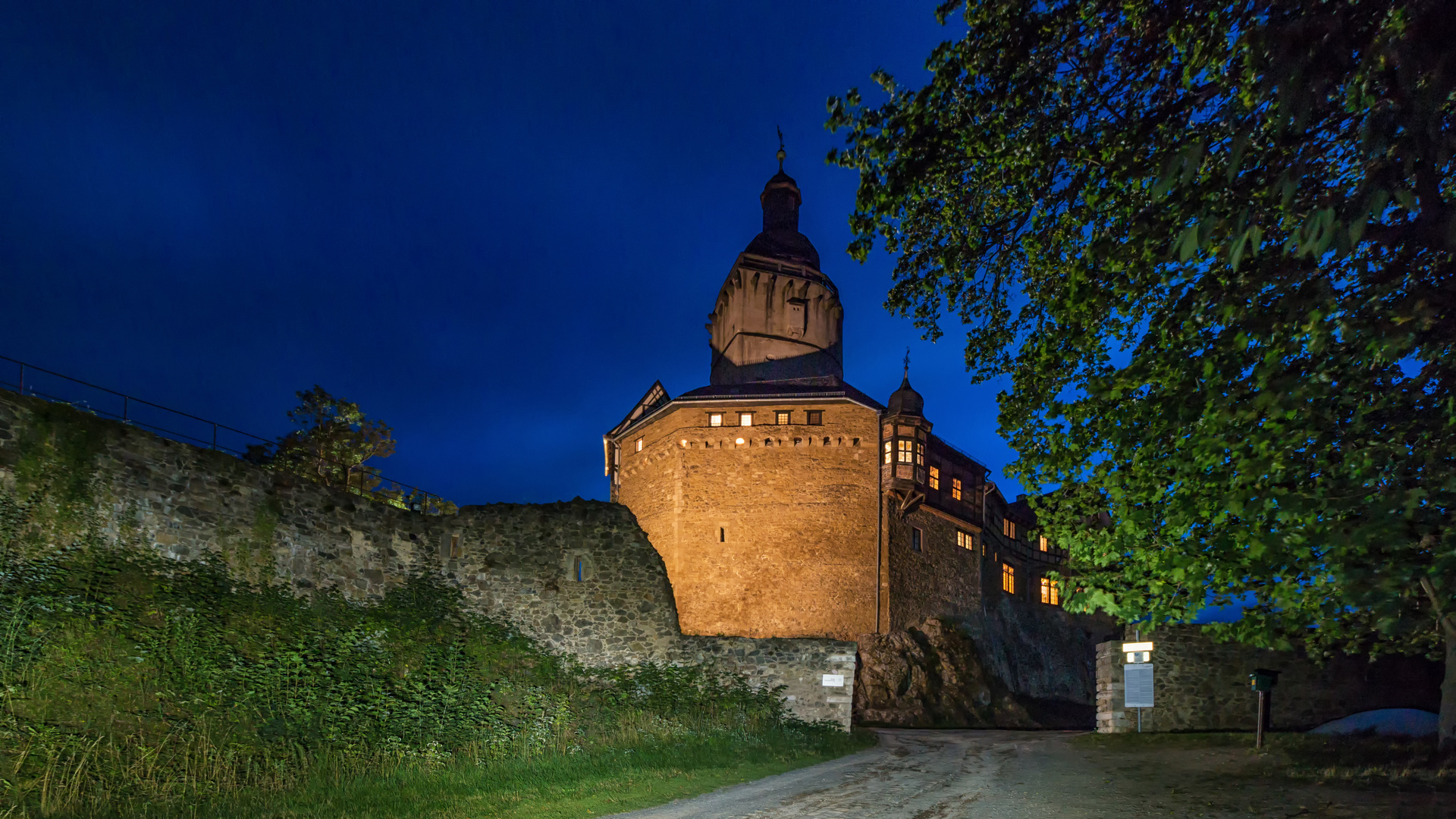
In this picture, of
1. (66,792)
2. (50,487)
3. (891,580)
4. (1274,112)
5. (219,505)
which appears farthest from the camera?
(891,580)

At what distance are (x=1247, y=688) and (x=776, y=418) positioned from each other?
2193cm

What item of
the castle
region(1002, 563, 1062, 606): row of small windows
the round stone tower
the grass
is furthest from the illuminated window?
the grass

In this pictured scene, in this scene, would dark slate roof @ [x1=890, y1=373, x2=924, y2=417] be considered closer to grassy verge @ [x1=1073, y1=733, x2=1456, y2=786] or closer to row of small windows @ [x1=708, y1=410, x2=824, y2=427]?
row of small windows @ [x1=708, y1=410, x2=824, y2=427]

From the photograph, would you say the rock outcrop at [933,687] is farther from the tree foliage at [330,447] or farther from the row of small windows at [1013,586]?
the tree foliage at [330,447]

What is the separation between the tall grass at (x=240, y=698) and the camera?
8992mm

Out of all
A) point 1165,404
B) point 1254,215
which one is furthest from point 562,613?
point 1254,215

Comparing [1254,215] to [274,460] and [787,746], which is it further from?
[274,460]

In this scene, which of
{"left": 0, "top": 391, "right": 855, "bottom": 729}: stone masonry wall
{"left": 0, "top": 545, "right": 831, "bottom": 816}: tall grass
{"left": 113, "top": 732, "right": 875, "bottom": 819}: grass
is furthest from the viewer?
{"left": 0, "top": 391, "right": 855, "bottom": 729}: stone masonry wall

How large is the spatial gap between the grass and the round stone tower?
32.5m

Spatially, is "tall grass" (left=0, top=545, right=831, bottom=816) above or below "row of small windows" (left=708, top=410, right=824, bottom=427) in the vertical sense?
below

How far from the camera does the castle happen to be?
3650 centimetres

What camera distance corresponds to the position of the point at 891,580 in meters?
37.1

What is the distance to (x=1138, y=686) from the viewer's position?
70.8 feet

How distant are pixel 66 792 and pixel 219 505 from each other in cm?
837
